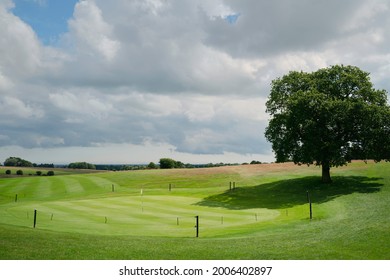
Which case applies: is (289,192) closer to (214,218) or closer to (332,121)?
(332,121)

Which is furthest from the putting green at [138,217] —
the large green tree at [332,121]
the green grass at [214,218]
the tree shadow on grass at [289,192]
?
the large green tree at [332,121]

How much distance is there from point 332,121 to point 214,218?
2739 cm

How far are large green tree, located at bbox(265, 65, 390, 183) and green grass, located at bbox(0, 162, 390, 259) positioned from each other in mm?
5683

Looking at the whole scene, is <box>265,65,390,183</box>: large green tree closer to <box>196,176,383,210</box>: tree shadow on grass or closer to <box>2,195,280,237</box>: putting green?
<box>196,176,383,210</box>: tree shadow on grass

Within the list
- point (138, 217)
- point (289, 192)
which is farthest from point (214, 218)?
point (289, 192)

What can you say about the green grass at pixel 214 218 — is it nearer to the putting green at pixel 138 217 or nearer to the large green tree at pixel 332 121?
the putting green at pixel 138 217

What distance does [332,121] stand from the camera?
175 ft

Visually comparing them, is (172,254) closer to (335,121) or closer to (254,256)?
(254,256)

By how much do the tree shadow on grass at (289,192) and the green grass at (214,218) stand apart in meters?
0.14

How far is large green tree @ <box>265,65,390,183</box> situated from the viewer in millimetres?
52656

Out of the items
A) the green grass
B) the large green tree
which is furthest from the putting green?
the large green tree

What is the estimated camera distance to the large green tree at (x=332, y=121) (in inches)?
2073

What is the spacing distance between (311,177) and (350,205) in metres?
25.4

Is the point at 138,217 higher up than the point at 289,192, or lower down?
lower down
